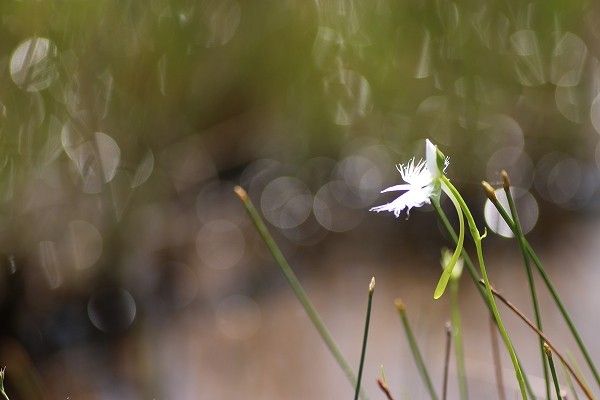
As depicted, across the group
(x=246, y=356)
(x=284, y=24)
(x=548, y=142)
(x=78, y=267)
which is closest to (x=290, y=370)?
(x=246, y=356)

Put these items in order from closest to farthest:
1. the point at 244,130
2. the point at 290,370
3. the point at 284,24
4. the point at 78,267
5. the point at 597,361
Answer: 1. the point at 597,361
2. the point at 290,370
3. the point at 78,267
4. the point at 284,24
5. the point at 244,130

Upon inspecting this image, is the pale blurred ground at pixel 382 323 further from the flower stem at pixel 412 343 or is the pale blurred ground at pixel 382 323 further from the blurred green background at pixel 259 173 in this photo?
the flower stem at pixel 412 343

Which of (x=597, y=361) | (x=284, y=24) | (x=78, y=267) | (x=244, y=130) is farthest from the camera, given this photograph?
(x=244, y=130)

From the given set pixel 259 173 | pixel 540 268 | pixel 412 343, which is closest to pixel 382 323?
pixel 259 173

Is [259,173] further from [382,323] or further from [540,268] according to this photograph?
[540,268]

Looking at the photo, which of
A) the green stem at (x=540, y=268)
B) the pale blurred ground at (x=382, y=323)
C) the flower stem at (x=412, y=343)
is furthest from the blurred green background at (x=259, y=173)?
the green stem at (x=540, y=268)

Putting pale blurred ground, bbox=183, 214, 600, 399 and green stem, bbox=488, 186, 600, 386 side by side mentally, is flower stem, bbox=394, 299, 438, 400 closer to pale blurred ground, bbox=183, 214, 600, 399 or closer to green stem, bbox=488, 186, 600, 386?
green stem, bbox=488, 186, 600, 386

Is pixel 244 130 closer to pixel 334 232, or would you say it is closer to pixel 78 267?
pixel 334 232

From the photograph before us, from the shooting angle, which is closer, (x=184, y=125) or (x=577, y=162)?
(x=184, y=125)

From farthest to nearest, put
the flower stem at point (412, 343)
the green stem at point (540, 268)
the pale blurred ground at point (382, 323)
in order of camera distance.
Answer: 1. the pale blurred ground at point (382, 323)
2. the flower stem at point (412, 343)
3. the green stem at point (540, 268)
